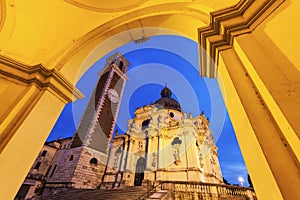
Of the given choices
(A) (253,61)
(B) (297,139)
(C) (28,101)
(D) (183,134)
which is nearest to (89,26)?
(C) (28,101)

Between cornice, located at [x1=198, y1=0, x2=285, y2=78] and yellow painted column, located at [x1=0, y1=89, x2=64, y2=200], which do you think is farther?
yellow painted column, located at [x1=0, y1=89, x2=64, y2=200]

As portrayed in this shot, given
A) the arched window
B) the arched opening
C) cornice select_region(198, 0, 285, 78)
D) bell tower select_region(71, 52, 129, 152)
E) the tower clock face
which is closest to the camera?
cornice select_region(198, 0, 285, 78)

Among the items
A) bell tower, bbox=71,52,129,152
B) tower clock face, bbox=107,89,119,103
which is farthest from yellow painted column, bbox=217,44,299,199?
tower clock face, bbox=107,89,119,103

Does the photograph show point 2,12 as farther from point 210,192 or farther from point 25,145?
point 210,192

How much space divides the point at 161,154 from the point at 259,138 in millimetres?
16132

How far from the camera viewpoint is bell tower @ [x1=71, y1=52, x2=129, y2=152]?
58.9ft

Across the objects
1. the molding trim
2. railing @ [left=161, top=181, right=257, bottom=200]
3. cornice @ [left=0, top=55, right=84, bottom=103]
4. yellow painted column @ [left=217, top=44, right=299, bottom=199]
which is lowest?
yellow painted column @ [left=217, top=44, right=299, bottom=199]

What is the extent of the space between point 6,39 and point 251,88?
3.52 m

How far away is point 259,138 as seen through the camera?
0.97 metres

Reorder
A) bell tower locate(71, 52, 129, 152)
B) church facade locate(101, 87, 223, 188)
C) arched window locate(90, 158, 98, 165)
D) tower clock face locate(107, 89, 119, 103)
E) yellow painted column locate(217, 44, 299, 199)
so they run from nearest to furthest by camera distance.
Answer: yellow painted column locate(217, 44, 299, 199) → church facade locate(101, 87, 223, 188) → arched window locate(90, 158, 98, 165) → bell tower locate(71, 52, 129, 152) → tower clock face locate(107, 89, 119, 103)

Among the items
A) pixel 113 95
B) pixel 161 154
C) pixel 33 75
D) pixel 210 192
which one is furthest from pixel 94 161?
pixel 33 75

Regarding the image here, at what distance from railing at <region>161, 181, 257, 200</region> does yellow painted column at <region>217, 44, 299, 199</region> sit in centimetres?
1051

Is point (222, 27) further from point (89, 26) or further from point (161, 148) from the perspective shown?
point (161, 148)

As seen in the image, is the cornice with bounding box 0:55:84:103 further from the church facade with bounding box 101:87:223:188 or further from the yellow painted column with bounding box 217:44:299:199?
the church facade with bounding box 101:87:223:188
